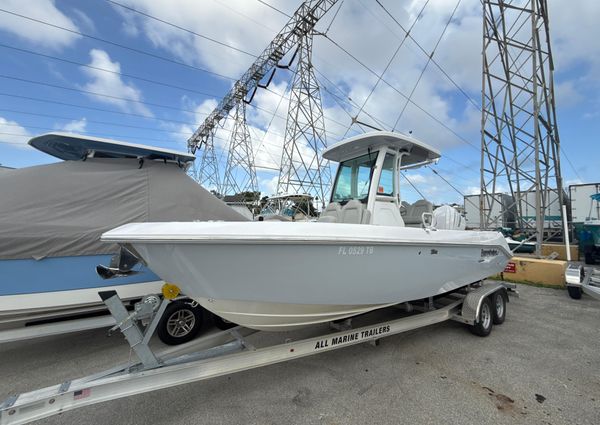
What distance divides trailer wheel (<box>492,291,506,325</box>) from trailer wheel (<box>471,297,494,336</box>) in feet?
0.41

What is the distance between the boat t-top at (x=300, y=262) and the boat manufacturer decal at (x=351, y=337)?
246mm

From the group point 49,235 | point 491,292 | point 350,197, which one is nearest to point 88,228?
point 49,235

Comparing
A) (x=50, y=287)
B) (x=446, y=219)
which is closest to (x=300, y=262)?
(x=446, y=219)

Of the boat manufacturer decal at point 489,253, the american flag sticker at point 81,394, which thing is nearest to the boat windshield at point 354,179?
the boat manufacturer decal at point 489,253

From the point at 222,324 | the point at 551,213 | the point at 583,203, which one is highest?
the point at 583,203

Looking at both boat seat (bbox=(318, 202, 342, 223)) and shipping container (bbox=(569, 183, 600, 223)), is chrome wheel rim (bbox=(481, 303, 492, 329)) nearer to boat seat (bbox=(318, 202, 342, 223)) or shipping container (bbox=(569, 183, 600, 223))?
boat seat (bbox=(318, 202, 342, 223))

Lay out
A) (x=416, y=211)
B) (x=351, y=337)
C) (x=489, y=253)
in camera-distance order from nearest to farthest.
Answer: (x=351, y=337)
(x=489, y=253)
(x=416, y=211)

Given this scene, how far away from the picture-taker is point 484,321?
382 centimetres

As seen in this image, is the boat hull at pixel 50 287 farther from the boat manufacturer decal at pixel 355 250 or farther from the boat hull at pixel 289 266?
the boat manufacturer decal at pixel 355 250

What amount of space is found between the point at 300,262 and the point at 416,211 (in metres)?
2.79

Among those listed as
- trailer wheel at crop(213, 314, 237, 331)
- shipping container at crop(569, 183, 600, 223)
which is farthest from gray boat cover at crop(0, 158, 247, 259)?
shipping container at crop(569, 183, 600, 223)

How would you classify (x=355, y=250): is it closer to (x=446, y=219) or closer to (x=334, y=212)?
(x=334, y=212)

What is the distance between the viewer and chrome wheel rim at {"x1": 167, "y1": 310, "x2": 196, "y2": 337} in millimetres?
3479

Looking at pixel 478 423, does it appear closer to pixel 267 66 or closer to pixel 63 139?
pixel 63 139
